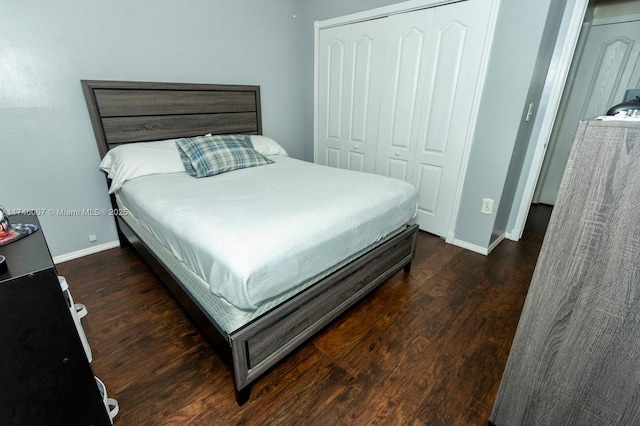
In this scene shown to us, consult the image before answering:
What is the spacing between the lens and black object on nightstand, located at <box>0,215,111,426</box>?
0.77 m

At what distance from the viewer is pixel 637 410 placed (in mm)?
796

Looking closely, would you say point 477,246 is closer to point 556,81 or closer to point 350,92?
point 556,81

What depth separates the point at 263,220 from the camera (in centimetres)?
133

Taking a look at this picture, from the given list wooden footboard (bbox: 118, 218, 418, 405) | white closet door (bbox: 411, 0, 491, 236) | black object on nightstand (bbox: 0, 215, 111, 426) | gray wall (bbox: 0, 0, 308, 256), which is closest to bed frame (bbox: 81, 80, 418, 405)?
wooden footboard (bbox: 118, 218, 418, 405)

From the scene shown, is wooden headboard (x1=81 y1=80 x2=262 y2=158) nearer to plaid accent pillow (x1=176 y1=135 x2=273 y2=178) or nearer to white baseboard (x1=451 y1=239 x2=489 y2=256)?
plaid accent pillow (x1=176 y1=135 x2=273 y2=178)

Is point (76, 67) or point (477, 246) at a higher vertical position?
point (76, 67)

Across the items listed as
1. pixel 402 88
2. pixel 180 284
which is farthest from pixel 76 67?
pixel 402 88

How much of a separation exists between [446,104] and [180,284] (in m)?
2.43

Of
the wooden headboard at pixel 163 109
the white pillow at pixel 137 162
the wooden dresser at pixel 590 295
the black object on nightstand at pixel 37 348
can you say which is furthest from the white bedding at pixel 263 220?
the wooden dresser at pixel 590 295

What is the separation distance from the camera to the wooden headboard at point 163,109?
7.25ft

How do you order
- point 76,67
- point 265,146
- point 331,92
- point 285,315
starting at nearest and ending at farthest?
point 285,315 < point 76,67 < point 265,146 < point 331,92

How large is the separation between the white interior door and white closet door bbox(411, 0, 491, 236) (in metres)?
1.62

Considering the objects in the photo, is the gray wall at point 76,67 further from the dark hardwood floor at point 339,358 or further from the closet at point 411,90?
the closet at point 411,90

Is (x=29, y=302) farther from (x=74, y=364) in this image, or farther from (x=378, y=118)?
(x=378, y=118)
